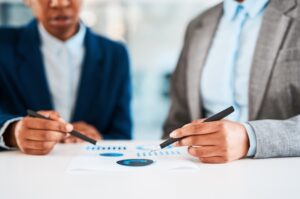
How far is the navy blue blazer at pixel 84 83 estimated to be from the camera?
1309 millimetres

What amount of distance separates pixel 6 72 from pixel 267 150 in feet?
2.80

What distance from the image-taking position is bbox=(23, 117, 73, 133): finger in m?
0.84

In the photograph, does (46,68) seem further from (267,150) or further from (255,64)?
(267,150)

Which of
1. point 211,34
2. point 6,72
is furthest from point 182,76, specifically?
point 6,72

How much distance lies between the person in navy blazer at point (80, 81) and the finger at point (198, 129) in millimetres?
525

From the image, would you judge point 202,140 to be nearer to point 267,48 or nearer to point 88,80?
point 267,48

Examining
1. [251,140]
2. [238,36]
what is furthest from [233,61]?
[251,140]

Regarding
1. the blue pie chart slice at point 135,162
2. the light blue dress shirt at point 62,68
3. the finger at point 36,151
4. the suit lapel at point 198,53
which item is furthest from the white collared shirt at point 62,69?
the blue pie chart slice at point 135,162

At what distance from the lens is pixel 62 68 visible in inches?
52.1

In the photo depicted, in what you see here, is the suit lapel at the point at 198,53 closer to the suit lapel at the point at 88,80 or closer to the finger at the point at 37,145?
the suit lapel at the point at 88,80

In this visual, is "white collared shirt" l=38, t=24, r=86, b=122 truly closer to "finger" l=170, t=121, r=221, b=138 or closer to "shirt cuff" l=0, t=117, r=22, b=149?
"shirt cuff" l=0, t=117, r=22, b=149

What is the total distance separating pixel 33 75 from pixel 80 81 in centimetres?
15

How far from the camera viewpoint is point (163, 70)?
3.05 metres

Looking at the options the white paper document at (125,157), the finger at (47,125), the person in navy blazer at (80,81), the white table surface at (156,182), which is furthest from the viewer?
the person in navy blazer at (80,81)
